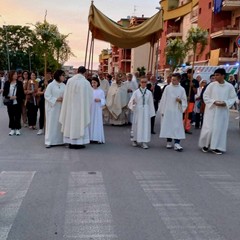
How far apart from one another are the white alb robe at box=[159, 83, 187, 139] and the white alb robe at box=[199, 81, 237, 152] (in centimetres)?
67

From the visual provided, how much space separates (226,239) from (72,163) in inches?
177

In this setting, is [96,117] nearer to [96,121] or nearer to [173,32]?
[96,121]

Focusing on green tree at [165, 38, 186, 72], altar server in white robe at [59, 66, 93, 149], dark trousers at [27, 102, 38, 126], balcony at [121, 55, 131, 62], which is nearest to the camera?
altar server in white robe at [59, 66, 93, 149]

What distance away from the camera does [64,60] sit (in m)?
52.8

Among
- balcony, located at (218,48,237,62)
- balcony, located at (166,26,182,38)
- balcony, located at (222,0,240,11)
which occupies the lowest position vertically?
balcony, located at (218,48,237,62)

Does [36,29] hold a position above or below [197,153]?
above

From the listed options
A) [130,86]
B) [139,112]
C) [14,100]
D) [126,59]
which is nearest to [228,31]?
[130,86]

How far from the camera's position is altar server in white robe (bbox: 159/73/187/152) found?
10922 millimetres

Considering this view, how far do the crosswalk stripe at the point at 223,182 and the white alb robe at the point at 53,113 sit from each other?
4044 mm

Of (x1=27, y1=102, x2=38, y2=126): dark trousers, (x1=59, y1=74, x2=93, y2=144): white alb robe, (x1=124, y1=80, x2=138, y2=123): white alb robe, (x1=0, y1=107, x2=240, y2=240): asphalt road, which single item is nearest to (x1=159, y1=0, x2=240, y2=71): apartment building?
(x1=124, y1=80, x2=138, y2=123): white alb robe

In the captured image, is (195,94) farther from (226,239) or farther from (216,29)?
(216,29)

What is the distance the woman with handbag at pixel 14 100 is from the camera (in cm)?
1276

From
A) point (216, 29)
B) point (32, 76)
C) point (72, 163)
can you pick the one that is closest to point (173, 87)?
point (72, 163)

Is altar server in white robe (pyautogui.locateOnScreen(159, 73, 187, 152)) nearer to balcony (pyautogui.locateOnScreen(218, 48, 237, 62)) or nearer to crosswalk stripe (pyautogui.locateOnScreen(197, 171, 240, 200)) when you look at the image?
crosswalk stripe (pyautogui.locateOnScreen(197, 171, 240, 200))
